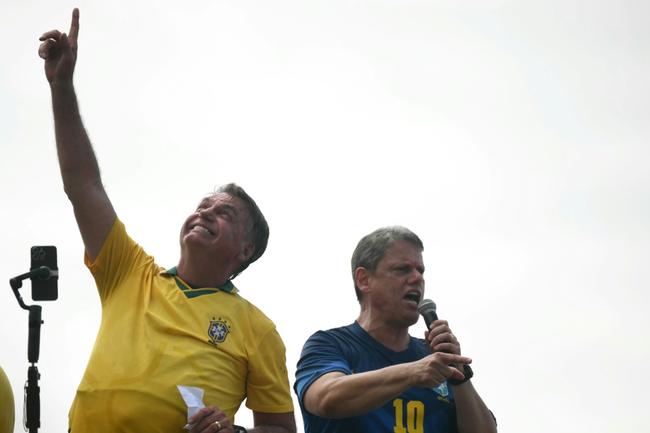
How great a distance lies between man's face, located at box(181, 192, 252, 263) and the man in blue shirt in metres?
0.72

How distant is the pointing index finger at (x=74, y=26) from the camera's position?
6102 mm

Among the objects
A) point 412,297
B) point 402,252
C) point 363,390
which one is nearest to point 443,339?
point 363,390

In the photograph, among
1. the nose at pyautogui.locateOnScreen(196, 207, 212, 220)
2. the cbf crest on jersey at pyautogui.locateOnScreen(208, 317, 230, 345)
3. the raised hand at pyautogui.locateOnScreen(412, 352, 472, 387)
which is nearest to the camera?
the raised hand at pyautogui.locateOnScreen(412, 352, 472, 387)

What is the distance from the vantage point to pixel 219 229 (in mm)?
6426

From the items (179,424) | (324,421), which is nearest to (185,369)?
(179,424)

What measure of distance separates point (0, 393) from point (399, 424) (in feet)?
7.22

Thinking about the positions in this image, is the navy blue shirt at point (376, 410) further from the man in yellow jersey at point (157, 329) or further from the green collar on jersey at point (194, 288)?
the green collar on jersey at point (194, 288)

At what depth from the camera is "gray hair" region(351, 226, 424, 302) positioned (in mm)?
6906

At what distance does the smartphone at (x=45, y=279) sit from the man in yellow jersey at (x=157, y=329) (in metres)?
0.21

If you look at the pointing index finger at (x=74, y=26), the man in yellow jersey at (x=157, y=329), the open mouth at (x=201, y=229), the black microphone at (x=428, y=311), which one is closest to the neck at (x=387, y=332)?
the black microphone at (x=428, y=311)

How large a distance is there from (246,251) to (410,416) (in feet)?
4.65

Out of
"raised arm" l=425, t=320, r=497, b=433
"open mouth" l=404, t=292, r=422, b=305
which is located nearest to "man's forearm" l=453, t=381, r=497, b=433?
"raised arm" l=425, t=320, r=497, b=433

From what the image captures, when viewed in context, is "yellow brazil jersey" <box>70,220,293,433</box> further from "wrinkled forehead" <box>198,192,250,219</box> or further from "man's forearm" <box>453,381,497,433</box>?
"man's forearm" <box>453,381,497,433</box>

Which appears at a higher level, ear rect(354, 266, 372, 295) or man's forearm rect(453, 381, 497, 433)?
ear rect(354, 266, 372, 295)
